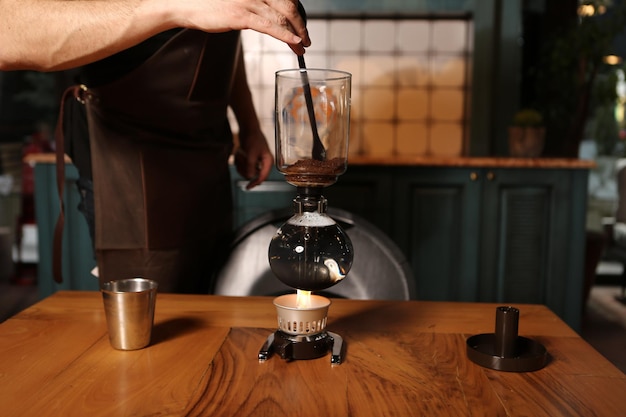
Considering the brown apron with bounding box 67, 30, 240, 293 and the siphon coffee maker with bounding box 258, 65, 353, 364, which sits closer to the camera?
Result: the siphon coffee maker with bounding box 258, 65, 353, 364

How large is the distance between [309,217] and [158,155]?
0.62 metres

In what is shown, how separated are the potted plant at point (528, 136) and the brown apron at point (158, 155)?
5.50ft

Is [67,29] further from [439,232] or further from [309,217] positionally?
[439,232]

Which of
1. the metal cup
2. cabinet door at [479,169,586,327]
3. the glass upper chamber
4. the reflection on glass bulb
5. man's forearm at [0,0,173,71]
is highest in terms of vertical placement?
man's forearm at [0,0,173,71]

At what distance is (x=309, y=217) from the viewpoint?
2.71ft

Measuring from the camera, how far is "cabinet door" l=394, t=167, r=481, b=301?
8.51ft

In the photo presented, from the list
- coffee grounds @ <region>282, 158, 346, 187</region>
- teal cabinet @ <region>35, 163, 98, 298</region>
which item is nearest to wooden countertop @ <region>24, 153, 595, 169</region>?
teal cabinet @ <region>35, 163, 98, 298</region>

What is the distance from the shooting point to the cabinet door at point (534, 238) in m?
2.58

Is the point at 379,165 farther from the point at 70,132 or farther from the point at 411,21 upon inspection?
the point at 70,132

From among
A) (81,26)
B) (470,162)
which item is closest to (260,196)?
(470,162)

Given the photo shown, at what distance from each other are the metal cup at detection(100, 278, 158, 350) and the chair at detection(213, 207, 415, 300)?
438 millimetres

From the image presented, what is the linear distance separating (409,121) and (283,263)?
2.41 meters

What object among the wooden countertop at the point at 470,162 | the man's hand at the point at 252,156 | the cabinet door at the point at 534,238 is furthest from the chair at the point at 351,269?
the cabinet door at the point at 534,238

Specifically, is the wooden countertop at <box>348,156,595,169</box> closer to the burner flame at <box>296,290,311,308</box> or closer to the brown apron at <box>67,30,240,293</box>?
the brown apron at <box>67,30,240,293</box>
